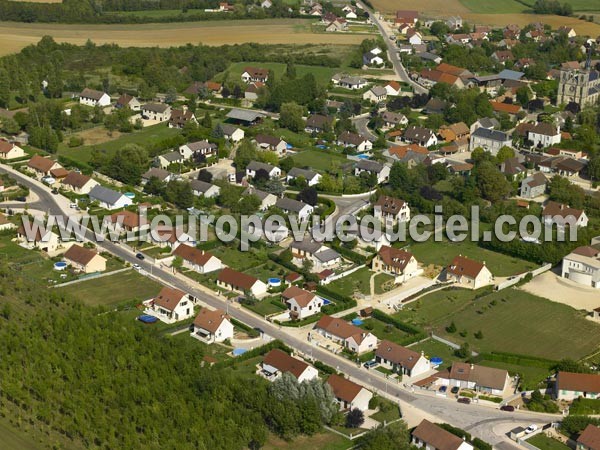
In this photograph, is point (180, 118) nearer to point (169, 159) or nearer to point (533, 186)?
point (169, 159)

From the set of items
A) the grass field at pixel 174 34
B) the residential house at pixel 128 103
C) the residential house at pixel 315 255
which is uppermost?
the grass field at pixel 174 34

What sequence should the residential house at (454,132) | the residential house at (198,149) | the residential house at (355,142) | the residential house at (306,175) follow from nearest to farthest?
the residential house at (306,175), the residential house at (198,149), the residential house at (355,142), the residential house at (454,132)

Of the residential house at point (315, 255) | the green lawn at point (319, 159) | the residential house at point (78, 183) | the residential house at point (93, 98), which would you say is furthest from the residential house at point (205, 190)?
the residential house at point (93, 98)

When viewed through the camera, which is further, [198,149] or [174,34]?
[174,34]

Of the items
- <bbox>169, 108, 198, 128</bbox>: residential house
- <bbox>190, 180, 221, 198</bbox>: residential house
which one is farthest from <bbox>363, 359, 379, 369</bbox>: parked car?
<bbox>169, 108, 198, 128</bbox>: residential house

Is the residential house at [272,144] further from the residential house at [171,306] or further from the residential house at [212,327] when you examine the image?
the residential house at [212,327]

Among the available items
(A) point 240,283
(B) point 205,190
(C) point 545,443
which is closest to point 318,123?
(B) point 205,190

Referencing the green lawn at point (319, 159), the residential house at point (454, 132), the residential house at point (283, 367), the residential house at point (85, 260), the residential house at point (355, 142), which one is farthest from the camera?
the residential house at point (454, 132)
